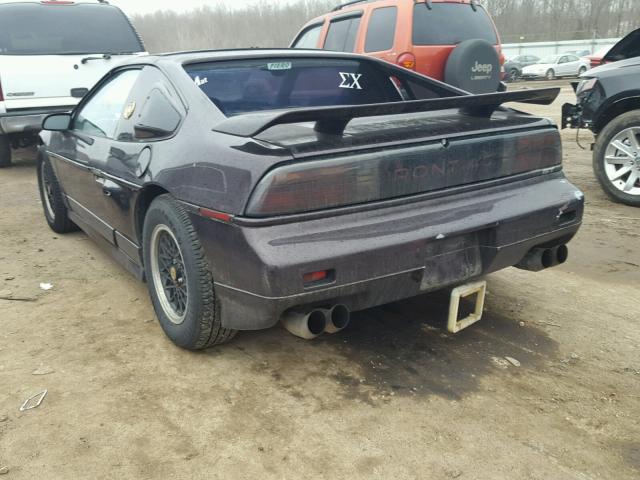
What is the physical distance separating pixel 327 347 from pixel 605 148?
4051 millimetres

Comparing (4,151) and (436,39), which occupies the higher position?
(436,39)

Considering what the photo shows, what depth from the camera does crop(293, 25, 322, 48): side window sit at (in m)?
8.32

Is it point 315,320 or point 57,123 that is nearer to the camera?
point 315,320

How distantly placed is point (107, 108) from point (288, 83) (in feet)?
4.17

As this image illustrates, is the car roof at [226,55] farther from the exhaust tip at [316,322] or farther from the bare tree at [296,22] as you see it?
the bare tree at [296,22]

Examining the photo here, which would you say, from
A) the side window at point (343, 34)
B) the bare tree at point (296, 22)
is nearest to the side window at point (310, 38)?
the side window at point (343, 34)

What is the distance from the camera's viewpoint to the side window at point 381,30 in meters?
6.96

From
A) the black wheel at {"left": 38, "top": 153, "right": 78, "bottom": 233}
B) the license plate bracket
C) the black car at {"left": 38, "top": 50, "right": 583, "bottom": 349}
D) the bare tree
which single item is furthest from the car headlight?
the bare tree

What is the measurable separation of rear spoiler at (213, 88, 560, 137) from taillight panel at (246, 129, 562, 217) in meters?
0.16

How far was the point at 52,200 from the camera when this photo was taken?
495 centimetres

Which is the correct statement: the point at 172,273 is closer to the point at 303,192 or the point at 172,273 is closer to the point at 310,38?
the point at 303,192

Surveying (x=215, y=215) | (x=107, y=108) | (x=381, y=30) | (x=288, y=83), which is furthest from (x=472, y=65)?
(x=215, y=215)

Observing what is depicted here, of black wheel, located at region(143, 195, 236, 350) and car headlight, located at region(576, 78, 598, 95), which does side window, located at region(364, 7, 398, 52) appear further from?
black wheel, located at region(143, 195, 236, 350)

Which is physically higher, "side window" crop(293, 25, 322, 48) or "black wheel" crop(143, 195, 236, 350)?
"side window" crop(293, 25, 322, 48)
